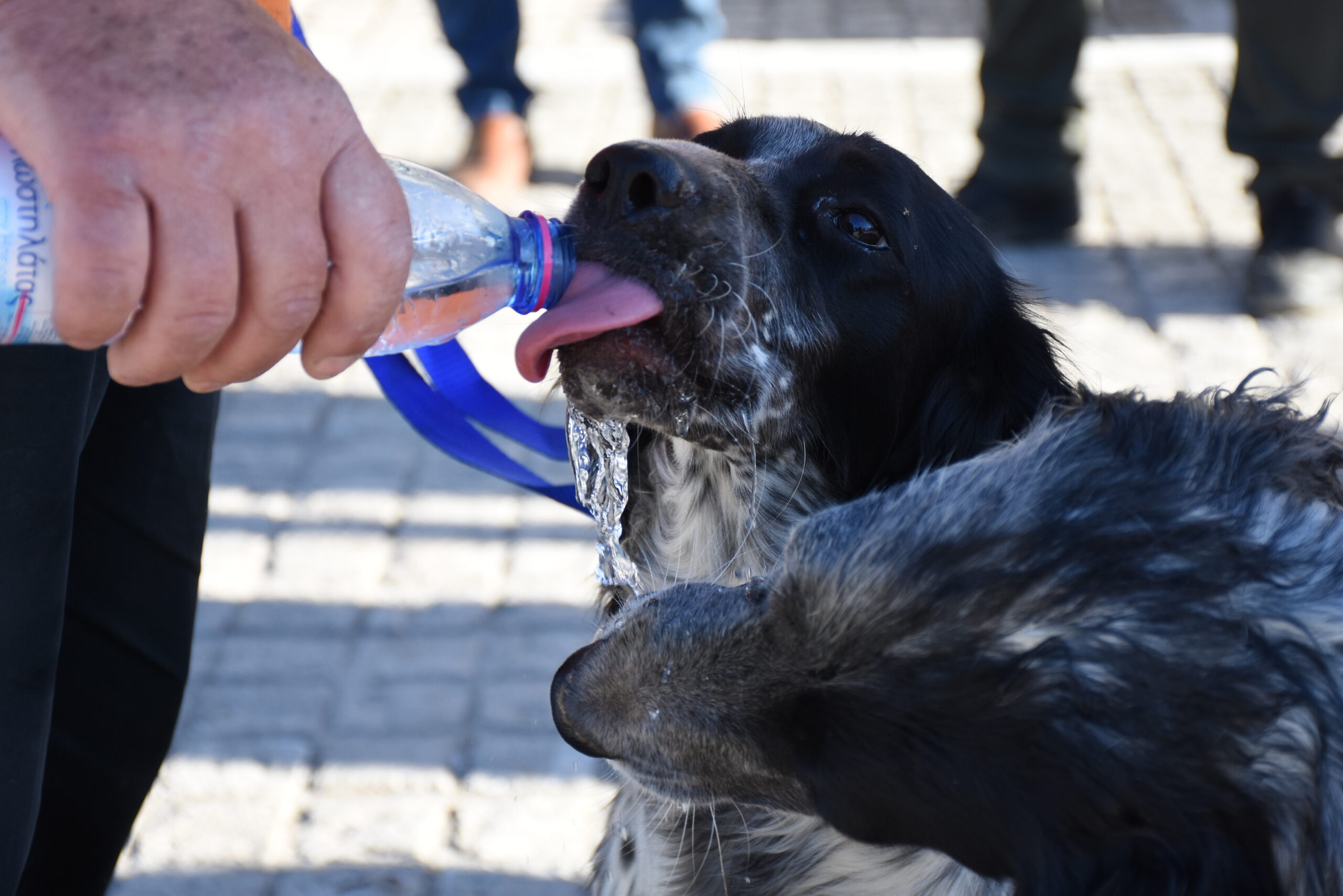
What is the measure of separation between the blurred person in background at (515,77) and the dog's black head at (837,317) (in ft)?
12.1

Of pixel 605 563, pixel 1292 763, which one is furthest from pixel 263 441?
pixel 1292 763

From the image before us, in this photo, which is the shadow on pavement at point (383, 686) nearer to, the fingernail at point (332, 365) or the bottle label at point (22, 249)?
the fingernail at point (332, 365)

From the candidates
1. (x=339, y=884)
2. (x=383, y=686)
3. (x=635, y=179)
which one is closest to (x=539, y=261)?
(x=635, y=179)

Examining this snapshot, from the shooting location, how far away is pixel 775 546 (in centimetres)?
251

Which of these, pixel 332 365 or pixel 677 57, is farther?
pixel 677 57

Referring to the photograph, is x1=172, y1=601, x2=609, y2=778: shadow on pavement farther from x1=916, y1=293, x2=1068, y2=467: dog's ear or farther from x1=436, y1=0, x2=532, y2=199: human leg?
x1=436, y1=0, x2=532, y2=199: human leg

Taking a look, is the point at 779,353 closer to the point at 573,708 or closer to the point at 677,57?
the point at 573,708

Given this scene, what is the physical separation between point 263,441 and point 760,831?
3203mm

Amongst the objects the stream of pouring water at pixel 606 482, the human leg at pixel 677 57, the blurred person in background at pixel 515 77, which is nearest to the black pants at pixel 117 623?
the stream of pouring water at pixel 606 482

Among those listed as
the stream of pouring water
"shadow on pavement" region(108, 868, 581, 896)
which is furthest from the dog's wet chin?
"shadow on pavement" region(108, 868, 581, 896)

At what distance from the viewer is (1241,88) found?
207 inches

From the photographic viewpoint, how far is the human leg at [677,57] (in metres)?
5.99

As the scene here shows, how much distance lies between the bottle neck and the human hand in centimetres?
69

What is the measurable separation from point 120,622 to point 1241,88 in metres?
4.75
